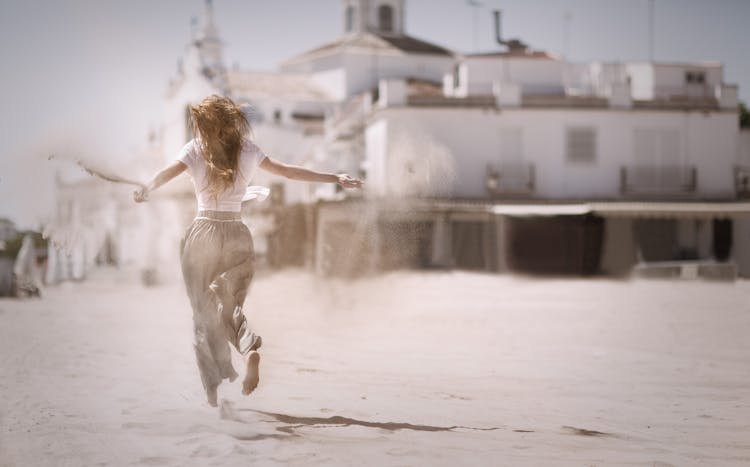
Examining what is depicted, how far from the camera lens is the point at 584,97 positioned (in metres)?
32.0

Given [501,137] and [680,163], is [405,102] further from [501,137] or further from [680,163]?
[680,163]

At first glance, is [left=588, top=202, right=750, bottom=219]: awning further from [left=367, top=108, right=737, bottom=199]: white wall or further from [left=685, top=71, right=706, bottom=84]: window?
[left=685, top=71, right=706, bottom=84]: window

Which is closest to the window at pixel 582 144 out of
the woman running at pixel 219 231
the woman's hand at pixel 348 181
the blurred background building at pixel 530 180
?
the blurred background building at pixel 530 180

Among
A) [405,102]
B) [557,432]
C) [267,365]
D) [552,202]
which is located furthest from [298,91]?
[557,432]

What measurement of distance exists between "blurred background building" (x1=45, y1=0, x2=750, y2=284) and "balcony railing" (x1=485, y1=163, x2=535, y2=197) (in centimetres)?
5

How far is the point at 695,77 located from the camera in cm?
3606

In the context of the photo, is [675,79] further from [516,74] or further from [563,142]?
[563,142]

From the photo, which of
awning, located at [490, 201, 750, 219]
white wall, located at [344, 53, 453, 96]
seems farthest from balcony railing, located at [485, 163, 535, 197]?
white wall, located at [344, 53, 453, 96]

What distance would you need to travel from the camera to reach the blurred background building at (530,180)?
28.8 metres

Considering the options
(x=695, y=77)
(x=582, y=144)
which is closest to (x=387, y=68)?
(x=695, y=77)

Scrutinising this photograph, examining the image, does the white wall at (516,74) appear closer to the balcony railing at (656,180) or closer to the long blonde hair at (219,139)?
the balcony railing at (656,180)

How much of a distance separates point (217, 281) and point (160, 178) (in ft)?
2.45

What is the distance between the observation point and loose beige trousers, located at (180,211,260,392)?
18.9 feet

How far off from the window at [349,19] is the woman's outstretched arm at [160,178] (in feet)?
180
